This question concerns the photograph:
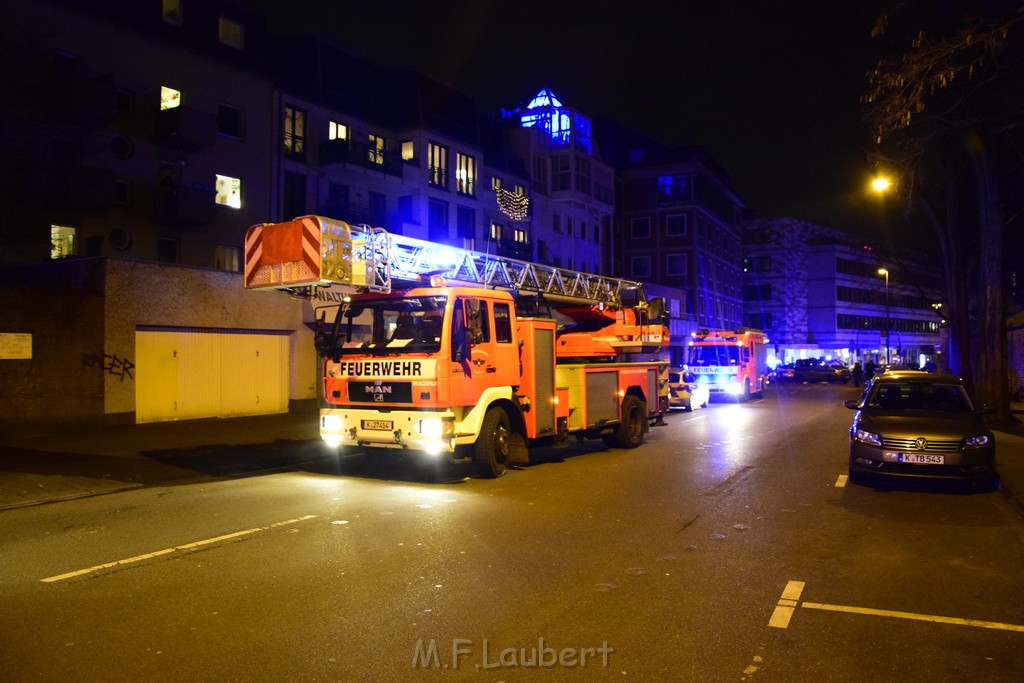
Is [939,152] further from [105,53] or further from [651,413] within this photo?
[105,53]

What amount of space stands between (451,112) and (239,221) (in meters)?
15.0

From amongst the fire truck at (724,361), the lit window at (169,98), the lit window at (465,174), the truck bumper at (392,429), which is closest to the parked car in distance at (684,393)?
the fire truck at (724,361)

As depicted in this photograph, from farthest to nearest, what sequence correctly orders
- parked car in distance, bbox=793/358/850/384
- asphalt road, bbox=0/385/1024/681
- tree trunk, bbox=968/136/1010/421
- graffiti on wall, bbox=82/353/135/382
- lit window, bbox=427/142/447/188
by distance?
parked car in distance, bbox=793/358/850/384, lit window, bbox=427/142/447/188, tree trunk, bbox=968/136/1010/421, graffiti on wall, bbox=82/353/135/382, asphalt road, bbox=0/385/1024/681

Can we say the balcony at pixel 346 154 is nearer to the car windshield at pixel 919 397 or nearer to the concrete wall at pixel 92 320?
the concrete wall at pixel 92 320

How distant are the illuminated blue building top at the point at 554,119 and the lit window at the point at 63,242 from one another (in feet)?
94.8

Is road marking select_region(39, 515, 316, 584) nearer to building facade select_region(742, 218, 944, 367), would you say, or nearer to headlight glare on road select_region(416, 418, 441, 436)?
headlight glare on road select_region(416, 418, 441, 436)

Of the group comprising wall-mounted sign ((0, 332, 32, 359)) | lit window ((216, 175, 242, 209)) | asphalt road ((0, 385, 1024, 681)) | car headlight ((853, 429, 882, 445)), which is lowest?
asphalt road ((0, 385, 1024, 681))

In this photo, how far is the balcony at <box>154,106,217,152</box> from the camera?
77.0ft

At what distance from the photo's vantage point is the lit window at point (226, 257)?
83.8 ft

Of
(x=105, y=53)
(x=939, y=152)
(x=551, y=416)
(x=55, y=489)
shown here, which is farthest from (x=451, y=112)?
(x=55, y=489)

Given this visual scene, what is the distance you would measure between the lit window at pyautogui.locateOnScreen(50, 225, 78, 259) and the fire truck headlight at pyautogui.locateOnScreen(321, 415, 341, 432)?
1456 cm

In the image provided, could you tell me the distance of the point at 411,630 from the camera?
517 cm

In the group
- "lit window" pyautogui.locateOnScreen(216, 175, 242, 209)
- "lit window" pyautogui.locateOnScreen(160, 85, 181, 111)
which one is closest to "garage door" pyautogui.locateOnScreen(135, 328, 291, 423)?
"lit window" pyautogui.locateOnScreen(216, 175, 242, 209)

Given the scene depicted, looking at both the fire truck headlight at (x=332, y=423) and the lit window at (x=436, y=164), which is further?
the lit window at (x=436, y=164)
